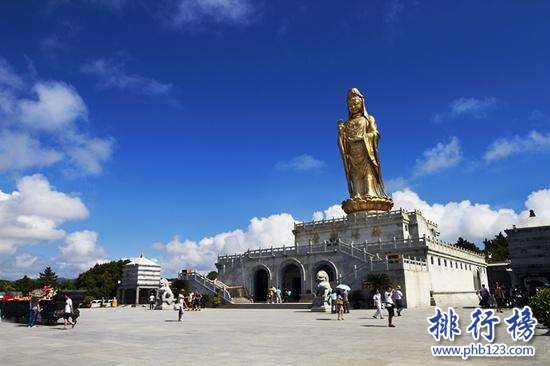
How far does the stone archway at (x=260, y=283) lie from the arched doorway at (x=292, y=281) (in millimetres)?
2158

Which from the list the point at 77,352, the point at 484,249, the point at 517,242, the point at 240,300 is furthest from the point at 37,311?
the point at 484,249

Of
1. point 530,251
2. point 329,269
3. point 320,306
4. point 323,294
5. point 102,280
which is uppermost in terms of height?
point 530,251

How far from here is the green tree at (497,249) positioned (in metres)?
84.3

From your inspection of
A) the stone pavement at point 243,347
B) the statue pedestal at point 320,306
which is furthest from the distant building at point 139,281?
the stone pavement at point 243,347

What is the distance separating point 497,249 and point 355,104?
49542mm

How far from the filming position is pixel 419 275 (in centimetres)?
4019

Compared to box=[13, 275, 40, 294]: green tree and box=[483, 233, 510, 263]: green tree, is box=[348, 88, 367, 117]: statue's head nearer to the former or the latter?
box=[483, 233, 510, 263]: green tree

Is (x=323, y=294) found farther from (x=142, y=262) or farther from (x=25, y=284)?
(x=25, y=284)

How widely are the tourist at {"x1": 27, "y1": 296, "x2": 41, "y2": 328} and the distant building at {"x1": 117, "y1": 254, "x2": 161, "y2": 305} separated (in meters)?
29.3

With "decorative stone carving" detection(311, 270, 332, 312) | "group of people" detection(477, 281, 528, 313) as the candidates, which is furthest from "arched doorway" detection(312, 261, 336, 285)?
"group of people" detection(477, 281, 528, 313)

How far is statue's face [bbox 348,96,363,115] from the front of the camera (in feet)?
205

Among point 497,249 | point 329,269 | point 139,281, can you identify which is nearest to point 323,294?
point 329,269

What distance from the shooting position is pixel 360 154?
61.0m

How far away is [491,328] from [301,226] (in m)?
45.4
